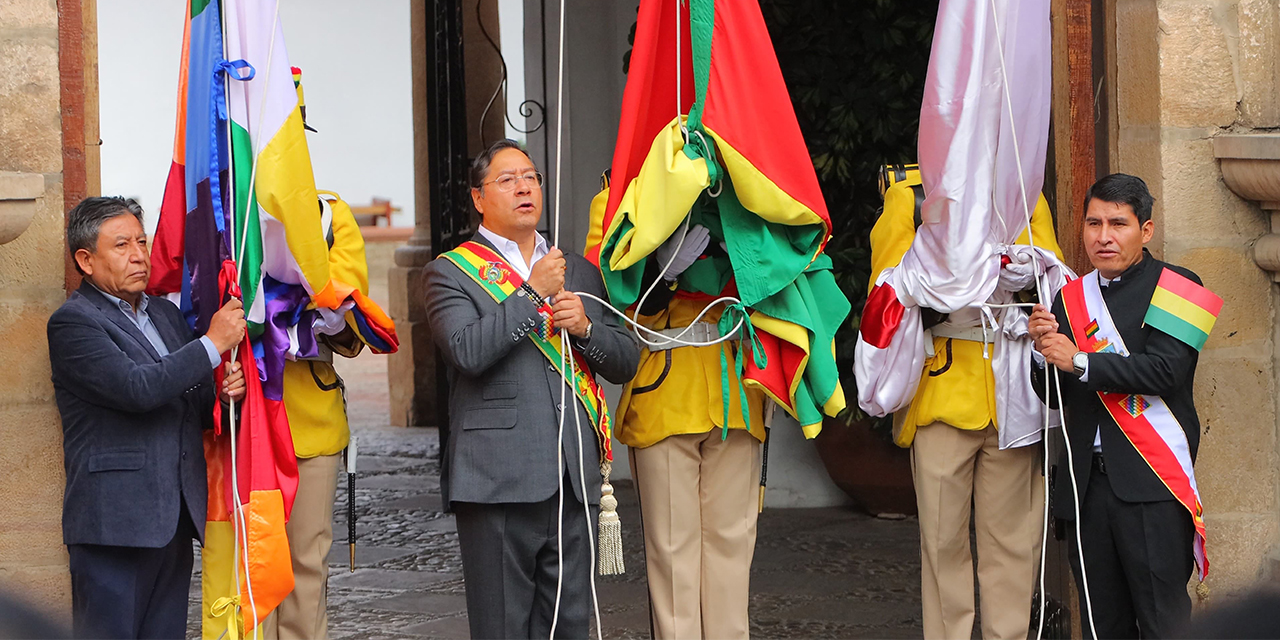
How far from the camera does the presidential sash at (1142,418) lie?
11.1ft

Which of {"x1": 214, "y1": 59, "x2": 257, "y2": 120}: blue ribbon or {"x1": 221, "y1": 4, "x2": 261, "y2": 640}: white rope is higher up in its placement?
{"x1": 214, "y1": 59, "x2": 257, "y2": 120}: blue ribbon

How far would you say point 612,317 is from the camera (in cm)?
352

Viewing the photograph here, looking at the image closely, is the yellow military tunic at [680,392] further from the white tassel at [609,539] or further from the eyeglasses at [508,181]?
the eyeglasses at [508,181]

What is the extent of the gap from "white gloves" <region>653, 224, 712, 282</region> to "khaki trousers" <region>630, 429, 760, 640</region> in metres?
0.43

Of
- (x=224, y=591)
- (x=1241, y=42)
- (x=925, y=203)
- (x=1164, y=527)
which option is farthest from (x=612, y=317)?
(x=1241, y=42)

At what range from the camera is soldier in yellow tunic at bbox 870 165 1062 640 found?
12.4 feet

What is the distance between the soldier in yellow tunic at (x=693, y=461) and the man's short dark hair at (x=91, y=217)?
4.19 feet

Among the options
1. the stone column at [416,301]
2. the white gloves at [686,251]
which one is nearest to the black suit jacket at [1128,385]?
the white gloves at [686,251]

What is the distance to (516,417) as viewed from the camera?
3.33 metres

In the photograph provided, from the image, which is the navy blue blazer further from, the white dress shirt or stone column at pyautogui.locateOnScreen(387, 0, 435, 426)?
stone column at pyautogui.locateOnScreen(387, 0, 435, 426)

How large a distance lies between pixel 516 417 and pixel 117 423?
91cm

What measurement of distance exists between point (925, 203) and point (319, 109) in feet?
32.1

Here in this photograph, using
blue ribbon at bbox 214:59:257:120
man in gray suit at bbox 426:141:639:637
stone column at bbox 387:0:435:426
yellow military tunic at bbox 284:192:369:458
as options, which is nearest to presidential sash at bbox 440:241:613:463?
man in gray suit at bbox 426:141:639:637

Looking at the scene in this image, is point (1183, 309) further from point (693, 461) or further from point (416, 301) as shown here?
point (416, 301)
